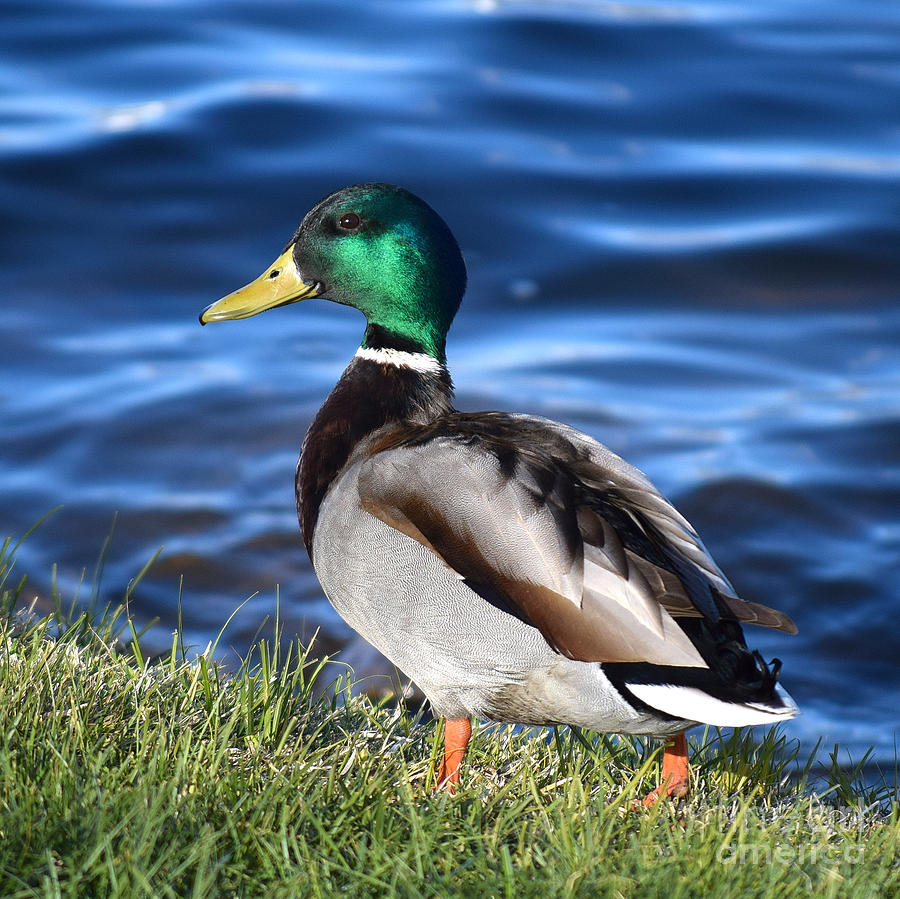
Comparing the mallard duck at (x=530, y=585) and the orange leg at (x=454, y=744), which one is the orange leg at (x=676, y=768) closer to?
the mallard duck at (x=530, y=585)

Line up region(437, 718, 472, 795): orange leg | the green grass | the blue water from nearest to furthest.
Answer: the green grass, region(437, 718, 472, 795): orange leg, the blue water

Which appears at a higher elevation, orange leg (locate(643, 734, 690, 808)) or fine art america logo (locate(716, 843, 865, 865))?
fine art america logo (locate(716, 843, 865, 865))

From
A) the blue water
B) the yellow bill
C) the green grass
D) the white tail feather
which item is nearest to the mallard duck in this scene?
the white tail feather

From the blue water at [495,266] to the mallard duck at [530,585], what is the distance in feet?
7.77

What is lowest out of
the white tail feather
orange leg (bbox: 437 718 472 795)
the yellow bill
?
orange leg (bbox: 437 718 472 795)

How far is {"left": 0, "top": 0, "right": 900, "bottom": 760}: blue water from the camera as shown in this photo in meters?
6.50

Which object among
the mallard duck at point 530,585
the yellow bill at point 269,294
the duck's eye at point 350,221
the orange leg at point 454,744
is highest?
the duck's eye at point 350,221

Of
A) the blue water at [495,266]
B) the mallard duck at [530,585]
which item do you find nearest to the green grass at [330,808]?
the mallard duck at [530,585]

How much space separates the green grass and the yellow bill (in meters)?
1.09

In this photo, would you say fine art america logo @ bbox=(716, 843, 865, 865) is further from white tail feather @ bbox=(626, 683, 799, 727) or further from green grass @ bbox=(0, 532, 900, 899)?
white tail feather @ bbox=(626, 683, 799, 727)

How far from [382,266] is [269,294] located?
1.26 feet

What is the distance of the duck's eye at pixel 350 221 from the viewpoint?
3789 millimetres

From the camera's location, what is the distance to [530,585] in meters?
2.93

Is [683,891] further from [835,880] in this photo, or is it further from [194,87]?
[194,87]
